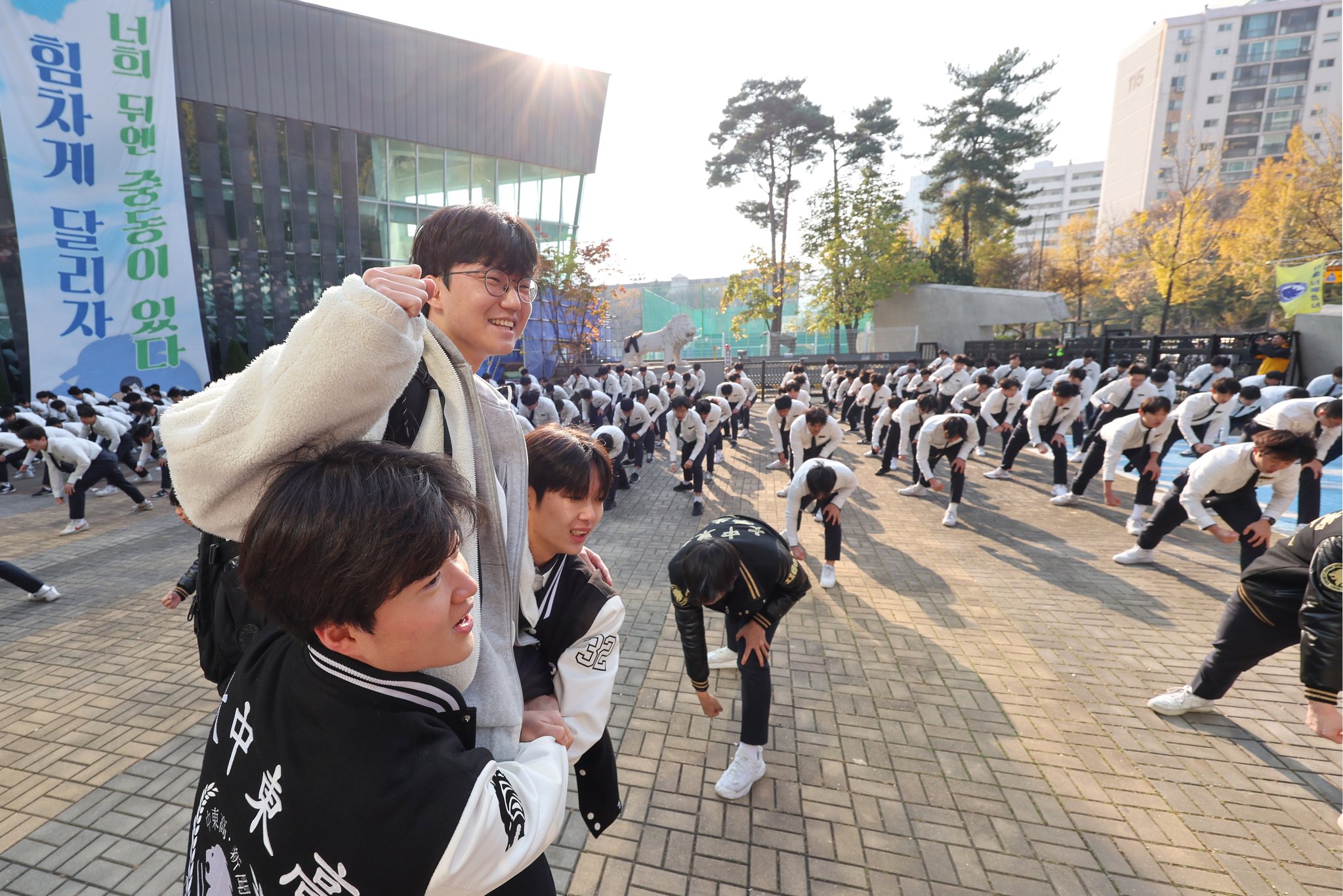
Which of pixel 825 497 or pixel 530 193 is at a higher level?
pixel 530 193

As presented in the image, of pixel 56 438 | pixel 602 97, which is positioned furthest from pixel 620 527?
pixel 602 97

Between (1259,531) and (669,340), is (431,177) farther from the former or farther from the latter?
(1259,531)

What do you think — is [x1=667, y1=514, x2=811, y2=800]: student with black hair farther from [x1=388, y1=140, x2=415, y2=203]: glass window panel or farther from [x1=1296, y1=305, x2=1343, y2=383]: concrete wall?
[x1=388, y1=140, x2=415, y2=203]: glass window panel

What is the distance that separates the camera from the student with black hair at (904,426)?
9.70 metres

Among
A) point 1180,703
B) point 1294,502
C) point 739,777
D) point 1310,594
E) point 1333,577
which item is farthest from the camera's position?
point 1294,502

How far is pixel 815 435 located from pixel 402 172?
22.6m

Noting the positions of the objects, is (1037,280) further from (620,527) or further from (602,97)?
(620,527)

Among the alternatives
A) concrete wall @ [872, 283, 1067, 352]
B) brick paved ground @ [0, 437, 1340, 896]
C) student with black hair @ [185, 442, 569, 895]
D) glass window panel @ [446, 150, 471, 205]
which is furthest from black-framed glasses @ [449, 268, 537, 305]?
concrete wall @ [872, 283, 1067, 352]

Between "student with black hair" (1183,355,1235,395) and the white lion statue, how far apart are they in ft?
53.0

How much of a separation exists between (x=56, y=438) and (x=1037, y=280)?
137 ft

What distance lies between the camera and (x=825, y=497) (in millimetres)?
5621

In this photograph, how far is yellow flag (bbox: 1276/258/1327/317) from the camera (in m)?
15.0

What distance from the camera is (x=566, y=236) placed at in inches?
1078

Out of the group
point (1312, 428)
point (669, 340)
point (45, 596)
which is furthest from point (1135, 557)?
point (669, 340)
